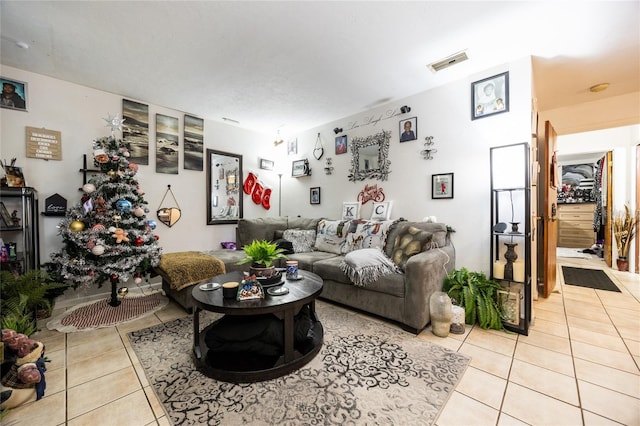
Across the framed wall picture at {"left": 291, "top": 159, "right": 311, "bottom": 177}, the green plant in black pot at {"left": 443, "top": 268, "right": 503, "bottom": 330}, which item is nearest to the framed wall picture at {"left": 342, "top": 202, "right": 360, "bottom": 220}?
the framed wall picture at {"left": 291, "top": 159, "right": 311, "bottom": 177}

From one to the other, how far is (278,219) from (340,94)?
81.1 inches

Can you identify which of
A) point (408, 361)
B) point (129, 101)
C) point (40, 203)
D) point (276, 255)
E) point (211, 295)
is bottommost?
point (408, 361)

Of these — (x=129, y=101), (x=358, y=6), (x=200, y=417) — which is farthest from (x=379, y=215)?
(x=129, y=101)

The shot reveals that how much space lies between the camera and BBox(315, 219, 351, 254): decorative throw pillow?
3288 mm

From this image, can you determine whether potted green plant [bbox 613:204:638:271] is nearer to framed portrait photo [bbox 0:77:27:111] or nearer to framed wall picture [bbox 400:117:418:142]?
framed wall picture [bbox 400:117:418:142]

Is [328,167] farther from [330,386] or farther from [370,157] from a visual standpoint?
[330,386]

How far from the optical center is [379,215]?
3.34 meters

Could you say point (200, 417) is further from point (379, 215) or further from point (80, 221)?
point (379, 215)

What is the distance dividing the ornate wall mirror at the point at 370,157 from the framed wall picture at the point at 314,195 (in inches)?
27.2

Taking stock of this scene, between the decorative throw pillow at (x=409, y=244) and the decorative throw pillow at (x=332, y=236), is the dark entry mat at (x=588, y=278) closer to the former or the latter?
the decorative throw pillow at (x=409, y=244)

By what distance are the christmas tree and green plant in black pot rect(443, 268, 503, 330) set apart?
3126mm

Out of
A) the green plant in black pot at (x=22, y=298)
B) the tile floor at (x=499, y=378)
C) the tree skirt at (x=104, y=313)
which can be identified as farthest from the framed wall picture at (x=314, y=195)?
the green plant in black pot at (x=22, y=298)

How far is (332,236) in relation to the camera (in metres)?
3.41

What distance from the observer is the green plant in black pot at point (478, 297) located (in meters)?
2.23
